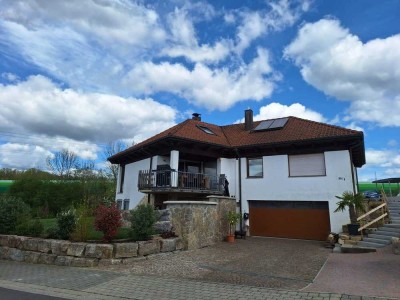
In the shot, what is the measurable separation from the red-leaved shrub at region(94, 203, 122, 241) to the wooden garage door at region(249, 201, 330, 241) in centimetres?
915

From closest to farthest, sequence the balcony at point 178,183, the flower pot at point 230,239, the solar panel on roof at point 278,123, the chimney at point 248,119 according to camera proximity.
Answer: the flower pot at point 230,239
the balcony at point 178,183
the solar panel on roof at point 278,123
the chimney at point 248,119

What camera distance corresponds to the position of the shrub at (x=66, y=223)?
10656mm

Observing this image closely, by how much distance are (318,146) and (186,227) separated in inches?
325

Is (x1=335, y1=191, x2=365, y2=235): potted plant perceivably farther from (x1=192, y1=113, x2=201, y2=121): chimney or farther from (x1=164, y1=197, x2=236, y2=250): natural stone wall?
(x1=192, y1=113, x2=201, y2=121): chimney

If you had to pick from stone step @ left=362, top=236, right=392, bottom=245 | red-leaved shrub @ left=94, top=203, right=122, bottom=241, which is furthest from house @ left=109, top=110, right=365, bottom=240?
red-leaved shrub @ left=94, top=203, right=122, bottom=241

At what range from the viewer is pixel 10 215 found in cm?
1179

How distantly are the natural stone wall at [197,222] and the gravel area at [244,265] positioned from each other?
1.65 feet

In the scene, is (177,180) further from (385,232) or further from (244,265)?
(385,232)

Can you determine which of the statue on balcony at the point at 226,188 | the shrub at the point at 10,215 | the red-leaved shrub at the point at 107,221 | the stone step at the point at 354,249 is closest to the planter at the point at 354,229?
the stone step at the point at 354,249

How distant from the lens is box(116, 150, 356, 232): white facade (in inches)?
582

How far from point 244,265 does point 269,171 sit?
837 centimetres

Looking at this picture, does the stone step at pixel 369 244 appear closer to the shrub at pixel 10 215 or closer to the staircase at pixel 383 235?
the staircase at pixel 383 235

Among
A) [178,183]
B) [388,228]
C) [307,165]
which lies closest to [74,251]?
[178,183]

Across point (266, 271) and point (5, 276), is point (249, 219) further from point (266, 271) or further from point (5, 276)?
point (5, 276)
